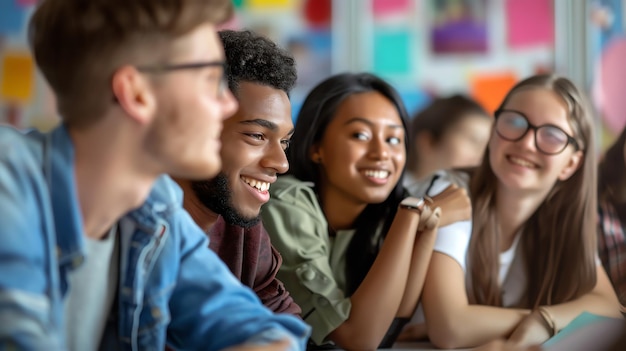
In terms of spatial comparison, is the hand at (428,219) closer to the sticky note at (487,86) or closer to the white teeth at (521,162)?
the white teeth at (521,162)

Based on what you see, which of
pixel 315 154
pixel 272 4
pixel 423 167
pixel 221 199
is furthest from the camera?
pixel 272 4

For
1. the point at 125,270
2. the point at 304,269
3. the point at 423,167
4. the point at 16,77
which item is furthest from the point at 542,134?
the point at 16,77

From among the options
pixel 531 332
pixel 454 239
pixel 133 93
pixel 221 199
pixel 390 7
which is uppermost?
pixel 390 7

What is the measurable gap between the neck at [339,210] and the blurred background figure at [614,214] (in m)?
0.40

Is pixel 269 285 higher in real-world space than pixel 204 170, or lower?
lower

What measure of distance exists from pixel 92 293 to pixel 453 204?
53 cm

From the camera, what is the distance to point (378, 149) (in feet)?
3.19

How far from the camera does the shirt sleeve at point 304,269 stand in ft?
2.89

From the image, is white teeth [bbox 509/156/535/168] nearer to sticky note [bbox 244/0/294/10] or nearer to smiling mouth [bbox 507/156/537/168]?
smiling mouth [bbox 507/156/537/168]

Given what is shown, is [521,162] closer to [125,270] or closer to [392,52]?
[125,270]

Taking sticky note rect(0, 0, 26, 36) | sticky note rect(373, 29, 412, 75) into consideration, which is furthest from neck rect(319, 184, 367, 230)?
sticky note rect(0, 0, 26, 36)

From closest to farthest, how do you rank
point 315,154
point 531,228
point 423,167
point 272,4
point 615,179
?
point 315,154, point 531,228, point 615,179, point 423,167, point 272,4

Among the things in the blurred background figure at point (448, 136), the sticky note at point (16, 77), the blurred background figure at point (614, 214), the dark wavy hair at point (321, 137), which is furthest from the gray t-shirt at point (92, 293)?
the sticky note at point (16, 77)

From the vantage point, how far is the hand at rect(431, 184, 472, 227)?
39.2 inches
